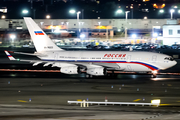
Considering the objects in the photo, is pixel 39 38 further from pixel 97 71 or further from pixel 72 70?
pixel 97 71

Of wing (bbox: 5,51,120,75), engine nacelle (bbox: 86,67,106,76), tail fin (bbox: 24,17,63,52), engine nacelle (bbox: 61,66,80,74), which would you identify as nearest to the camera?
engine nacelle (bbox: 86,67,106,76)

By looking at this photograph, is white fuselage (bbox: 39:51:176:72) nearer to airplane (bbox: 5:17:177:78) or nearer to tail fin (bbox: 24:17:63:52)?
airplane (bbox: 5:17:177:78)

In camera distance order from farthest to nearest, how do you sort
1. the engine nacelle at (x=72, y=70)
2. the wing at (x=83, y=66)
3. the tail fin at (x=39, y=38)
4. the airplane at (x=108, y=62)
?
1. the tail fin at (x=39, y=38)
2. the airplane at (x=108, y=62)
3. the engine nacelle at (x=72, y=70)
4. the wing at (x=83, y=66)

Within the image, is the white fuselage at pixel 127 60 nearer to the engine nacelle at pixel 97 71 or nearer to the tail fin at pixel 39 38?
the engine nacelle at pixel 97 71

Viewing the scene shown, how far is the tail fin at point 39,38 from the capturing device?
169 ft

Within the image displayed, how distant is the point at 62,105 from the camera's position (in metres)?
28.8

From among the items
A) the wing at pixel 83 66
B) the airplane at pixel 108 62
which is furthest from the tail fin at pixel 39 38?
the wing at pixel 83 66

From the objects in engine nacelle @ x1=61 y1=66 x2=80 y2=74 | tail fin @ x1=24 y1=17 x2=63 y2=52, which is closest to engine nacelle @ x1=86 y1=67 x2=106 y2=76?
engine nacelle @ x1=61 y1=66 x2=80 y2=74

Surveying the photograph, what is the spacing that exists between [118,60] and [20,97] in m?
19.7

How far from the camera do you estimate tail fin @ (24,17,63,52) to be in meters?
51.5

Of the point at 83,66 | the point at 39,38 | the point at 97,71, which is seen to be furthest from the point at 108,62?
the point at 39,38

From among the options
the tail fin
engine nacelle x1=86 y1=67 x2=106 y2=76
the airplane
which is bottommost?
engine nacelle x1=86 y1=67 x2=106 y2=76

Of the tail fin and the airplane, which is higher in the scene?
the tail fin

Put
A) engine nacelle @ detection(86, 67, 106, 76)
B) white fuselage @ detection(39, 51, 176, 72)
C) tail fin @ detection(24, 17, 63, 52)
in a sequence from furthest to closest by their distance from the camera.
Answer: tail fin @ detection(24, 17, 63, 52) → white fuselage @ detection(39, 51, 176, 72) → engine nacelle @ detection(86, 67, 106, 76)
